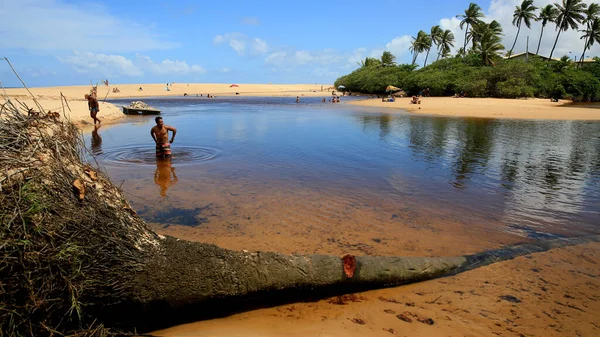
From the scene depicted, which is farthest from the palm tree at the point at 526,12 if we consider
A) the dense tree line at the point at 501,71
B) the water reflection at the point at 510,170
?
the water reflection at the point at 510,170

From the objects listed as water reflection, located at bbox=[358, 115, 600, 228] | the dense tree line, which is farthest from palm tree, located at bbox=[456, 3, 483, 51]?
water reflection, located at bbox=[358, 115, 600, 228]

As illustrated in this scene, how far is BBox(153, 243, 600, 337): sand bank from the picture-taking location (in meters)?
3.73

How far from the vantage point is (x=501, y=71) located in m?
41.4

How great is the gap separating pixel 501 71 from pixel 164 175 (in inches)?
1695

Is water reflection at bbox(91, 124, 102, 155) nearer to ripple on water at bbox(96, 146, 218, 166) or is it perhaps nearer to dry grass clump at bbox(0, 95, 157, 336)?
ripple on water at bbox(96, 146, 218, 166)

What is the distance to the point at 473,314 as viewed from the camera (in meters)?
4.06

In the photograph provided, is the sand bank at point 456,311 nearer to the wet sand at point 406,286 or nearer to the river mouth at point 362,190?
the wet sand at point 406,286

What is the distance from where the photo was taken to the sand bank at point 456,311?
373 centimetres

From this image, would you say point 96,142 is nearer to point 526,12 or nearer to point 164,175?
point 164,175

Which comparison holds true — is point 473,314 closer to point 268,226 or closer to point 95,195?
point 268,226

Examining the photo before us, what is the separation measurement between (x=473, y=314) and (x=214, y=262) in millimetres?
2961

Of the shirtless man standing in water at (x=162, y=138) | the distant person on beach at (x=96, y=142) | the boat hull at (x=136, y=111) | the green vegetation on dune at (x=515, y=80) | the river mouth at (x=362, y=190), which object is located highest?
the green vegetation on dune at (x=515, y=80)

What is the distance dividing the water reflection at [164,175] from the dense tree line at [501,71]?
3995 cm

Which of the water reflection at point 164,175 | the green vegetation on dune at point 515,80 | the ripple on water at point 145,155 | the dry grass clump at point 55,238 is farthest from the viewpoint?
the green vegetation on dune at point 515,80
